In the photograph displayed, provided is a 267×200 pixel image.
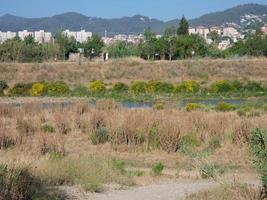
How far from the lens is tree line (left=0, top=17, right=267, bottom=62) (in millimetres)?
84812

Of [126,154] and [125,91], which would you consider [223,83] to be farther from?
[126,154]

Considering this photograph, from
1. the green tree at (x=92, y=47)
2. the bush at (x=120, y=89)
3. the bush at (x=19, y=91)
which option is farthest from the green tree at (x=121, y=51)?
the bush at (x=19, y=91)

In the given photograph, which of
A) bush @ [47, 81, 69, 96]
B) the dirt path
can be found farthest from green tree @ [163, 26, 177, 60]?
the dirt path

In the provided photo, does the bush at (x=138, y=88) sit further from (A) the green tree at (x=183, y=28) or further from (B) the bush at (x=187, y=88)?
(A) the green tree at (x=183, y=28)

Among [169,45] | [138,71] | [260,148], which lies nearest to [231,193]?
[260,148]

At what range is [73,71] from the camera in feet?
227

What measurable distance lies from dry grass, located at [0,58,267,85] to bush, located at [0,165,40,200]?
55643mm

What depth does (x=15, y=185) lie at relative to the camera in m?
9.66

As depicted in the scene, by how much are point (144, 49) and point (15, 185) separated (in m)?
81.0

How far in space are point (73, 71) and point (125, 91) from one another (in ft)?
57.0

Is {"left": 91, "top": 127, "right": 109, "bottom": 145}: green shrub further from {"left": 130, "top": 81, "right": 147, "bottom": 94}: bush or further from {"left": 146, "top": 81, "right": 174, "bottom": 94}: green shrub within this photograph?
{"left": 146, "top": 81, "right": 174, "bottom": 94}: green shrub

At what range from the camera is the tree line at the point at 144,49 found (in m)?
84.8

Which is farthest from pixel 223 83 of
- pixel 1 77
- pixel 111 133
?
pixel 111 133

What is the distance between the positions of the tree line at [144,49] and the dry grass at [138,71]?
14.5 m
